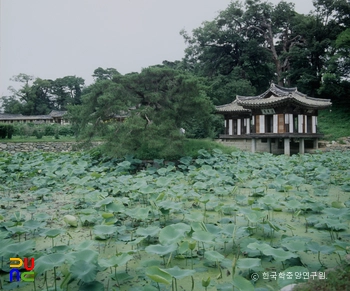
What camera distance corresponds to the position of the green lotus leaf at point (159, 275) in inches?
70.4

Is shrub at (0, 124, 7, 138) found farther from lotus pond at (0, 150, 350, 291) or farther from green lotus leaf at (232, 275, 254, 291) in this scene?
green lotus leaf at (232, 275, 254, 291)

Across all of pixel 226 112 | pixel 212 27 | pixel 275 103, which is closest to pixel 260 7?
pixel 212 27

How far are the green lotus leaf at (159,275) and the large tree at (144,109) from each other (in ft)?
20.6

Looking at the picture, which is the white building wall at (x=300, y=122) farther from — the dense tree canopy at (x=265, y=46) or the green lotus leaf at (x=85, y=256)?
the green lotus leaf at (x=85, y=256)

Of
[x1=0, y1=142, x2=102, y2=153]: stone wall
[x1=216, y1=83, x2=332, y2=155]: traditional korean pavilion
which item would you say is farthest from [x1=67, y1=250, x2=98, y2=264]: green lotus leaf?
[x1=0, y1=142, x2=102, y2=153]: stone wall

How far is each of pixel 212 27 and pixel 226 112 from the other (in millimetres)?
10404

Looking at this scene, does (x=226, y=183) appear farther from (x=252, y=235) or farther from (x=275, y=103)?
(x=275, y=103)

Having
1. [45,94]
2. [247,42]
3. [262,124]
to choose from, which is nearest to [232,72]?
[247,42]

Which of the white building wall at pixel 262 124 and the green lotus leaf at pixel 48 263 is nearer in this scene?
the green lotus leaf at pixel 48 263

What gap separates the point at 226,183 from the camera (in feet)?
21.2

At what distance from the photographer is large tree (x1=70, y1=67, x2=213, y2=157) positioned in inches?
332

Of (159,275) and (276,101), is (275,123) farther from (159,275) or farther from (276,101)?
(159,275)

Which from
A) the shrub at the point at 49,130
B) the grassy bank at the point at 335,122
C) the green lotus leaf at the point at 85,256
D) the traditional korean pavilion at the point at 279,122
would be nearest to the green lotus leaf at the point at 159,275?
the green lotus leaf at the point at 85,256

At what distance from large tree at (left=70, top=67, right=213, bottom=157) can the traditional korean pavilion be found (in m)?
6.69
